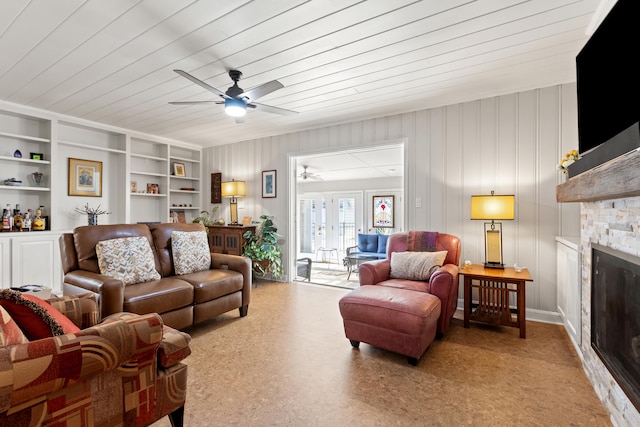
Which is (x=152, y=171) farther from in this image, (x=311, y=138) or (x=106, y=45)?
(x=106, y=45)

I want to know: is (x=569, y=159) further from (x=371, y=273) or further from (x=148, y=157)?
(x=148, y=157)

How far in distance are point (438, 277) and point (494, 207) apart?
0.99 metres

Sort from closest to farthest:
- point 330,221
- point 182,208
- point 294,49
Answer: point 294,49
point 182,208
point 330,221

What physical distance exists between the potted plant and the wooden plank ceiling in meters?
1.95

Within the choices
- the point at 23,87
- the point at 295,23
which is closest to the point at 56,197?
the point at 23,87

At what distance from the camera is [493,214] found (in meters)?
2.98

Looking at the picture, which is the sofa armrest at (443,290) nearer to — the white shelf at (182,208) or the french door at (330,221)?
the white shelf at (182,208)

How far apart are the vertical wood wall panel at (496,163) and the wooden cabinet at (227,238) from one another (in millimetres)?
2146

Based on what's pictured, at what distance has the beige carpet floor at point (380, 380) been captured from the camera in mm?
1690

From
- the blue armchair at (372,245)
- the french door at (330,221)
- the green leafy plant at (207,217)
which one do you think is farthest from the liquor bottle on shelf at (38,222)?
the french door at (330,221)

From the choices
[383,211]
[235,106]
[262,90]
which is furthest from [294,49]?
[383,211]

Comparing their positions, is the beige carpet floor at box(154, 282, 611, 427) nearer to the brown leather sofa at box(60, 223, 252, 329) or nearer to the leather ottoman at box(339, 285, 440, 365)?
the leather ottoman at box(339, 285, 440, 365)

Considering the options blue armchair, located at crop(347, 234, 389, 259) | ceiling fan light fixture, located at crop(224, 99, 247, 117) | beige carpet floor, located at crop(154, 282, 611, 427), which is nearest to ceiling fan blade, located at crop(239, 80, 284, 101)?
ceiling fan light fixture, located at crop(224, 99, 247, 117)

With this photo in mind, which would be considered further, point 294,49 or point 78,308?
point 294,49
